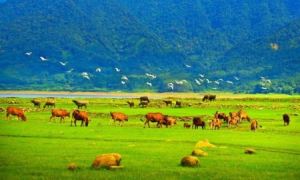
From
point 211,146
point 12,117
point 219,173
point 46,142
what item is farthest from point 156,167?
point 12,117

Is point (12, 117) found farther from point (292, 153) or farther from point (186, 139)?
point (292, 153)

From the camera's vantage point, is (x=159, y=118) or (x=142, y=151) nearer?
(x=142, y=151)

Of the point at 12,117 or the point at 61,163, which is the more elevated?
the point at 12,117

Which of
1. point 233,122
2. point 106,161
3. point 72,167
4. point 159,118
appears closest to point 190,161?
point 106,161

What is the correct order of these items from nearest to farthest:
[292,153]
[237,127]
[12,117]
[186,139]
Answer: [292,153] < [186,139] < [237,127] < [12,117]

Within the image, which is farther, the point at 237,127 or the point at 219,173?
the point at 237,127

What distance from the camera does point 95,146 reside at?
3472 centimetres

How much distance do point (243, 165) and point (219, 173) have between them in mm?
2636

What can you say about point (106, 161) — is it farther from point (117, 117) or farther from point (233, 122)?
point (233, 122)

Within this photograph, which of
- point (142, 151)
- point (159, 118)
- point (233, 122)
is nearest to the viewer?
point (142, 151)

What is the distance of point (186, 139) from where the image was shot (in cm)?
4016

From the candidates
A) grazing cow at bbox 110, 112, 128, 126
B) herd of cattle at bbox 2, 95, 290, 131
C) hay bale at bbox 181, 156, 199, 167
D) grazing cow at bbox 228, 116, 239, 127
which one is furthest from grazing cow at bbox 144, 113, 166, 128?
hay bale at bbox 181, 156, 199, 167

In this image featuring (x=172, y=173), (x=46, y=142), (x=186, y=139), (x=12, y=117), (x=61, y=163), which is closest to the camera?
(x=172, y=173)

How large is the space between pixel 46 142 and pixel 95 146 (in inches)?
130
